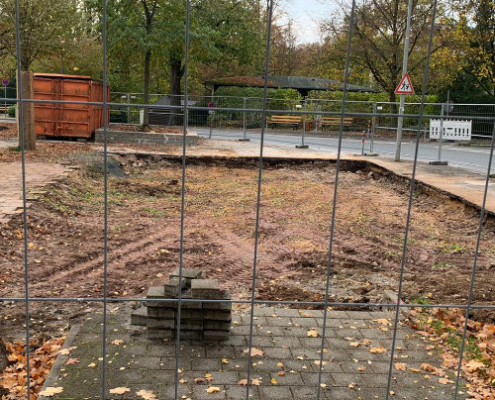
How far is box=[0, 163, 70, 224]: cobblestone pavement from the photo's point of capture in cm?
859

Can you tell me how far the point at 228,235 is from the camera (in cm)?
866

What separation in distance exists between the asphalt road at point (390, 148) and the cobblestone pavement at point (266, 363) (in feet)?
35.9

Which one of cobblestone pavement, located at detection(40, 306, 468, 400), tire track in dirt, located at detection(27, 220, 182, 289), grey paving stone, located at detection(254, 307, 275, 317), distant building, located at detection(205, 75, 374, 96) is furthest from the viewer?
distant building, located at detection(205, 75, 374, 96)

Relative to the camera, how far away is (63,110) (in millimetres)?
17500

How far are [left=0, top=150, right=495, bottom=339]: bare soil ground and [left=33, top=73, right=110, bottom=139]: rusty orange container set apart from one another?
473 cm

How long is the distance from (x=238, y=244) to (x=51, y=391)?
485cm

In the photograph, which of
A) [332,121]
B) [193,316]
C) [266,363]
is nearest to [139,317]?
[193,316]

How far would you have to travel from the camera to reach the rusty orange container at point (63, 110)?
17.5 metres

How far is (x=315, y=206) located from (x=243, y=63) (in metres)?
24.1

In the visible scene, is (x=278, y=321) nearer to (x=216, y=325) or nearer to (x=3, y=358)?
(x=216, y=325)

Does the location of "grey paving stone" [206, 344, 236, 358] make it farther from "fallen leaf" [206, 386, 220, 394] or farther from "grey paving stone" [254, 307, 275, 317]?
"grey paving stone" [254, 307, 275, 317]

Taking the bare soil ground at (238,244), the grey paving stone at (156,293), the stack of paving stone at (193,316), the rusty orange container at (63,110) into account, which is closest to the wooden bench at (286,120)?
the bare soil ground at (238,244)

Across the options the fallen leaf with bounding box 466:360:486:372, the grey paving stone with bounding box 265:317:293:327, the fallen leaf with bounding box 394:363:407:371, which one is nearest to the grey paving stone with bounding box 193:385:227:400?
the grey paving stone with bounding box 265:317:293:327

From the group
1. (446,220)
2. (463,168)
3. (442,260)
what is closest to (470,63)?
(463,168)
